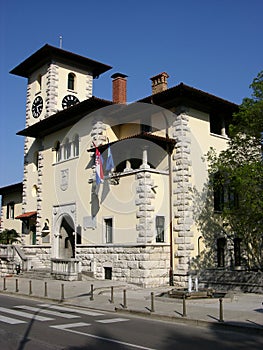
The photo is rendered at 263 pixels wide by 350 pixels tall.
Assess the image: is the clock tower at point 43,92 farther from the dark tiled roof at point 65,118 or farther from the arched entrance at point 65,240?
the arched entrance at point 65,240

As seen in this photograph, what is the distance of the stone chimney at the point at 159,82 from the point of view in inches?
1005

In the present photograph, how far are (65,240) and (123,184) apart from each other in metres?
7.46

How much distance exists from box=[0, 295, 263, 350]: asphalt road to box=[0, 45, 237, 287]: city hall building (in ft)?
28.6

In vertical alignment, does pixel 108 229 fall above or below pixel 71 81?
below

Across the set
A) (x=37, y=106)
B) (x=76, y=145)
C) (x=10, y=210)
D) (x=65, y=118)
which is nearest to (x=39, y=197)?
(x=76, y=145)

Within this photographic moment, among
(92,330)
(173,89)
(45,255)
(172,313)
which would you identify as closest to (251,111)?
(173,89)

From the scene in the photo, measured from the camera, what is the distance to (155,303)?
15445 millimetres

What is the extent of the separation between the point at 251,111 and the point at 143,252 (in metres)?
8.24

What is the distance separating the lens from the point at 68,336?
966 centimetres

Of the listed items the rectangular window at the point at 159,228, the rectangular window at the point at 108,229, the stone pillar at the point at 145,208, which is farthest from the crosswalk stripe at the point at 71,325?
the rectangular window at the point at 108,229

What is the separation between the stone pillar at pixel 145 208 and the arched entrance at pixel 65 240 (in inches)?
294

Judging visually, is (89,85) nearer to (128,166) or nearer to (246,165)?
(128,166)

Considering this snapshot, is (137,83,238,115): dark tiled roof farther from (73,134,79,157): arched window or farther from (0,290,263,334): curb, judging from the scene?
(0,290,263,334): curb

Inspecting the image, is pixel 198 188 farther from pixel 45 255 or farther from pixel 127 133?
pixel 45 255
